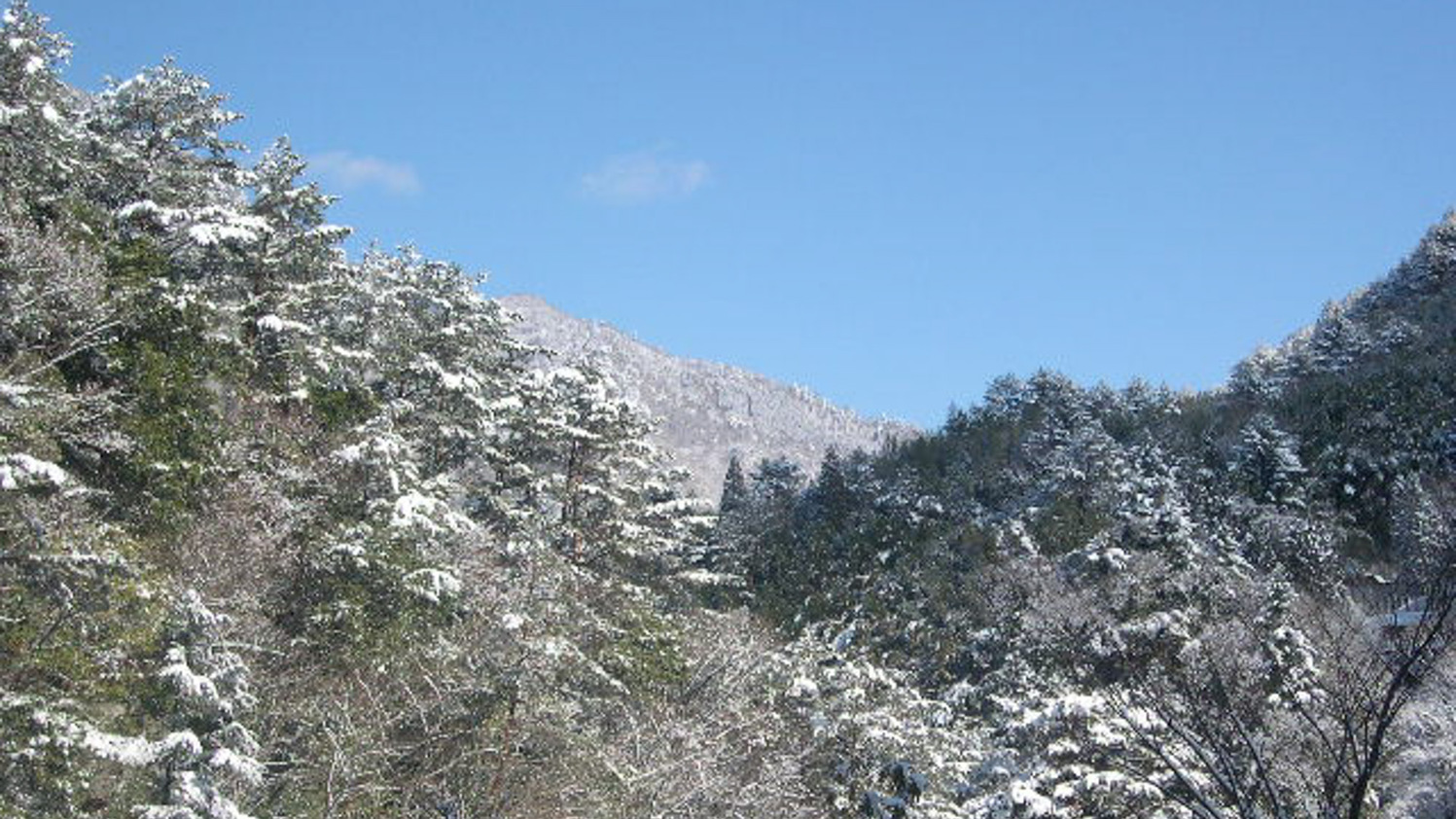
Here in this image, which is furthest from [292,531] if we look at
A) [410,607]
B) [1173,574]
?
[1173,574]

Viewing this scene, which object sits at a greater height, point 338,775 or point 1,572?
point 1,572

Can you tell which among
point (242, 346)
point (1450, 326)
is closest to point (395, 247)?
point (242, 346)

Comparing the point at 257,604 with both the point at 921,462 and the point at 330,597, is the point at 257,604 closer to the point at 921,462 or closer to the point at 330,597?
the point at 330,597

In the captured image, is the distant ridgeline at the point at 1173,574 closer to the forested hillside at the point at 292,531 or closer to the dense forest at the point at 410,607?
the dense forest at the point at 410,607

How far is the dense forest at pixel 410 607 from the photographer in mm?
12461

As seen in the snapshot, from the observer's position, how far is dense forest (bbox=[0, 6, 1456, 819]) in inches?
491

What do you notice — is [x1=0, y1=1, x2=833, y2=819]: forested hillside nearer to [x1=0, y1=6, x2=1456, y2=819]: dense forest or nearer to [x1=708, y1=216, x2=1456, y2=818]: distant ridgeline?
[x1=0, y1=6, x2=1456, y2=819]: dense forest

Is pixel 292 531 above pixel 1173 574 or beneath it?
beneath

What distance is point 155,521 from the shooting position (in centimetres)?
1748

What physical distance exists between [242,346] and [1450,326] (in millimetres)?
77273

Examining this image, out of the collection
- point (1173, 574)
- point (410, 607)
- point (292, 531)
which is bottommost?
point (410, 607)

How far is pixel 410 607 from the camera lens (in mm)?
19266

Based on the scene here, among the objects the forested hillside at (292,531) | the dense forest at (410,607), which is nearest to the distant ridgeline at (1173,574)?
the dense forest at (410,607)

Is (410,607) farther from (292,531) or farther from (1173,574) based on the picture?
(1173,574)
